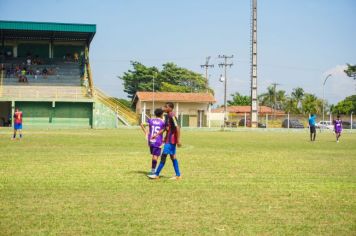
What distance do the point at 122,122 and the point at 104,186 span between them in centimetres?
4501

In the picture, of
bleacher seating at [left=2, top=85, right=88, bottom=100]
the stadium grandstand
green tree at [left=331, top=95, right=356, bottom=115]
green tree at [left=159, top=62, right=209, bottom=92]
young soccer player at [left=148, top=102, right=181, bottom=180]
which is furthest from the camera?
green tree at [left=159, top=62, right=209, bottom=92]

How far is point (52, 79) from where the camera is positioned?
5447 centimetres

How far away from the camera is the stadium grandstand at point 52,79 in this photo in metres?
50.2

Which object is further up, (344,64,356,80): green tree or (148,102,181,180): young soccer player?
(344,64,356,80): green tree

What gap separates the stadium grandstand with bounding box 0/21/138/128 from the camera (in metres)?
50.2

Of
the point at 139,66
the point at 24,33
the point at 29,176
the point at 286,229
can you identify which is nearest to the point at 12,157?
the point at 29,176

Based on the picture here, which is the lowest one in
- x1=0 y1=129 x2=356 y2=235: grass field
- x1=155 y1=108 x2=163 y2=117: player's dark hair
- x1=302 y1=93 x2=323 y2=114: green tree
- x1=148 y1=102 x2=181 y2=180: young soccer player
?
x1=0 y1=129 x2=356 y2=235: grass field

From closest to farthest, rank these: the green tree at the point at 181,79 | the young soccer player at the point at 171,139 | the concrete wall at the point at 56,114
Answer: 1. the young soccer player at the point at 171,139
2. the concrete wall at the point at 56,114
3. the green tree at the point at 181,79

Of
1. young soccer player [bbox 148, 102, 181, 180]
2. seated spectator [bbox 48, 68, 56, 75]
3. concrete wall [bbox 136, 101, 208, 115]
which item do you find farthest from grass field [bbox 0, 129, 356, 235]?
concrete wall [bbox 136, 101, 208, 115]

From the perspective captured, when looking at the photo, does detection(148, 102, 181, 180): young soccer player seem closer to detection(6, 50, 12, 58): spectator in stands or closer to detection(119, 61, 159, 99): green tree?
detection(6, 50, 12, 58): spectator in stands

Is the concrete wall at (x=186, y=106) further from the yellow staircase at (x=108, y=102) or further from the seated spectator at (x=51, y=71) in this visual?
the seated spectator at (x=51, y=71)

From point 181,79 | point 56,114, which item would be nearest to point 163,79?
point 181,79

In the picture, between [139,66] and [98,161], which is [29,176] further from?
[139,66]

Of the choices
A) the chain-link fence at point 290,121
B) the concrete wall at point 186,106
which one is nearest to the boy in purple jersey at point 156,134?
the chain-link fence at point 290,121
